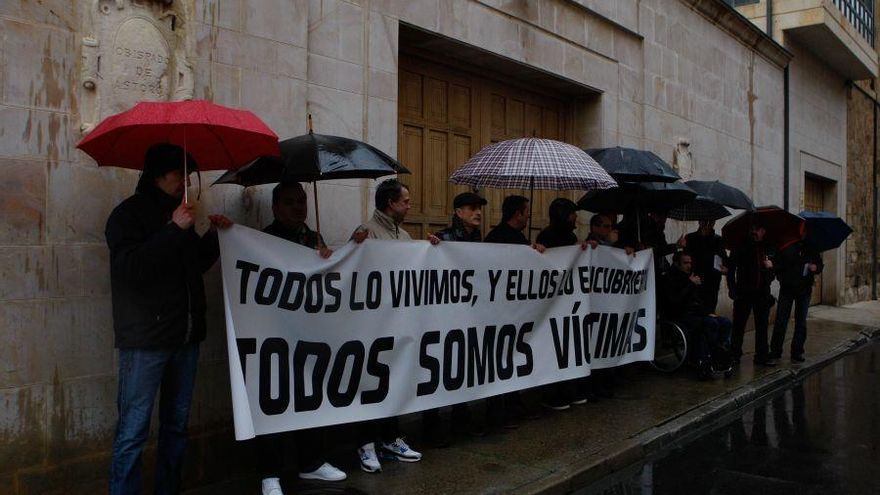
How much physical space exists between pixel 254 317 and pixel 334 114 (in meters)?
2.24

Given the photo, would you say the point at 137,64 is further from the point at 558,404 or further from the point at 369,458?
the point at 558,404

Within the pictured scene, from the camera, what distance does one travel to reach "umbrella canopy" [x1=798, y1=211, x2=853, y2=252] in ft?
32.9

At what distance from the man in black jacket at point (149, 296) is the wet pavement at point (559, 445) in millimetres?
1074

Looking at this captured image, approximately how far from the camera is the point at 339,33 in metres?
6.15

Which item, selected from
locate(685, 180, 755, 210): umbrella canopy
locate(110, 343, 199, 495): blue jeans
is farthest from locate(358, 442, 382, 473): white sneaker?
locate(685, 180, 755, 210): umbrella canopy

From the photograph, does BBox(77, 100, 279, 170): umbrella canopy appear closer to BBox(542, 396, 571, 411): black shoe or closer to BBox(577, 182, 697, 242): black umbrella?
BBox(542, 396, 571, 411): black shoe

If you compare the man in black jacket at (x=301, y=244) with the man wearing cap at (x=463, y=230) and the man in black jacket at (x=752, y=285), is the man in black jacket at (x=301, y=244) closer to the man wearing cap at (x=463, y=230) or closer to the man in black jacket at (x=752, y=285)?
the man wearing cap at (x=463, y=230)

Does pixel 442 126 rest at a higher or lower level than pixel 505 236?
higher

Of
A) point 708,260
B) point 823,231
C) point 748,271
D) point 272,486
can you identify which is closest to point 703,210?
point 708,260

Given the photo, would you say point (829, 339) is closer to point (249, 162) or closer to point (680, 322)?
point (680, 322)

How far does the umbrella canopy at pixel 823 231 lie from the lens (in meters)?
10.0

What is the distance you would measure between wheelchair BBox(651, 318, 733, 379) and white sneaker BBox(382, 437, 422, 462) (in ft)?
14.1

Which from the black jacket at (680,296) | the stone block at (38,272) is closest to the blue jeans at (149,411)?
the stone block at (38,272)

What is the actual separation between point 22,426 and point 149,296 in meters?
1.08
